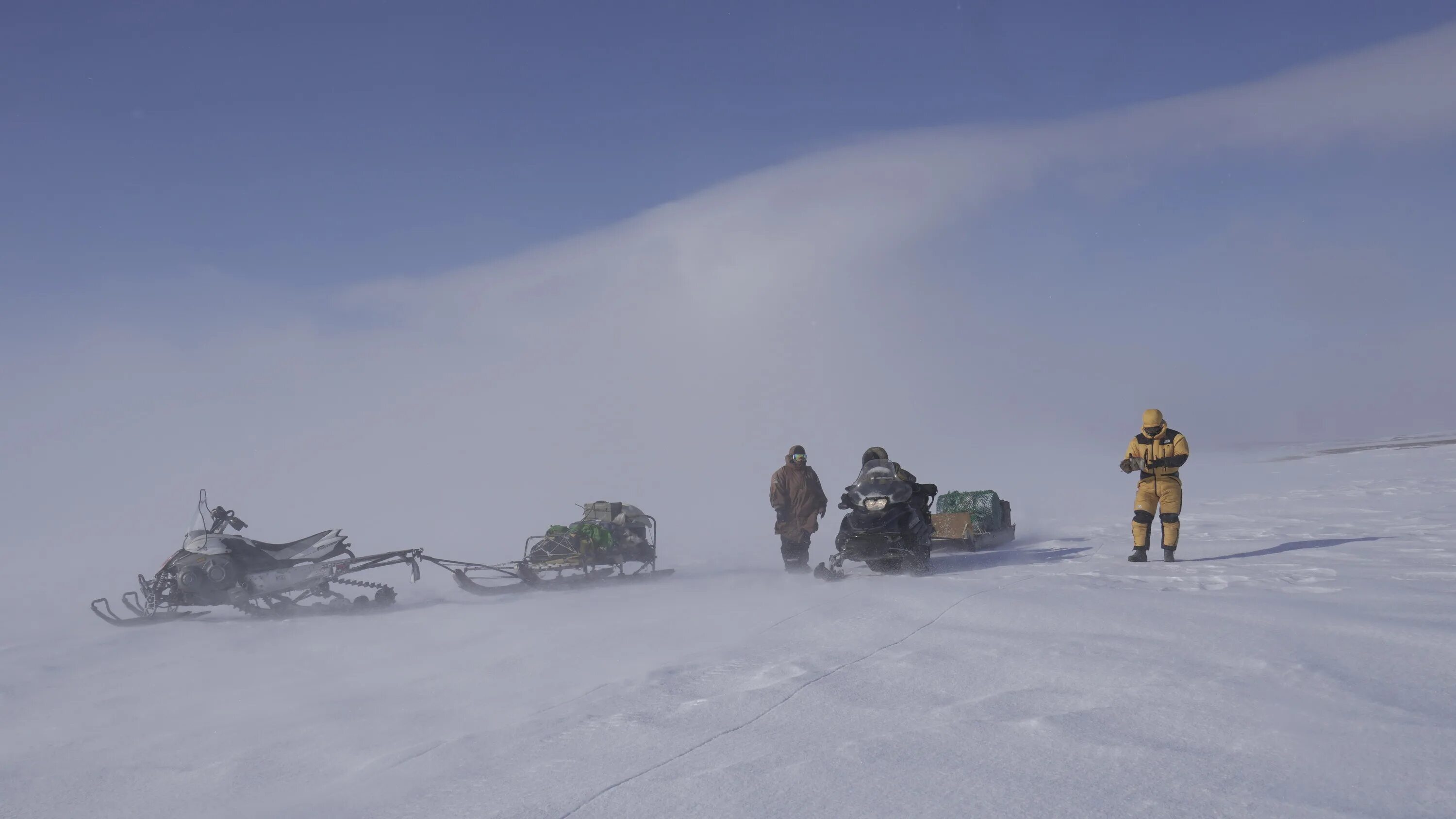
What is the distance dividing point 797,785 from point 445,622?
20.6 ft

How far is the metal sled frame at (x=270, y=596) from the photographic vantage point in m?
10.4

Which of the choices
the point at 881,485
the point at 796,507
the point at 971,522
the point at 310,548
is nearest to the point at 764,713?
the point at 881,485

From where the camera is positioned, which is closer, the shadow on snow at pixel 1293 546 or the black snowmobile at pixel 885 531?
the shadow on snow at pixel 1293 546

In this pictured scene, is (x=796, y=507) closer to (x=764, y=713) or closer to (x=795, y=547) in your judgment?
(x=795, y=547)

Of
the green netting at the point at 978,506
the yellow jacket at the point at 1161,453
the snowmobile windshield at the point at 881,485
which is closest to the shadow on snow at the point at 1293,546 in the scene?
the yellow jacket at the point at 1161,453

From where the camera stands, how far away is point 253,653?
27.4ft

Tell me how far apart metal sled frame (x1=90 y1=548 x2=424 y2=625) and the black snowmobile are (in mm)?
4893

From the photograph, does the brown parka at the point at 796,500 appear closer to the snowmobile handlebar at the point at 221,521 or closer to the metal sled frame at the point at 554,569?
the metal sled frame at the point at 554,569

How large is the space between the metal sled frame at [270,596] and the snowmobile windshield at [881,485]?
513 cm

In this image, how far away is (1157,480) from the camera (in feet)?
33.2

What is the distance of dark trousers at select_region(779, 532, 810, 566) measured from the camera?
456 inches

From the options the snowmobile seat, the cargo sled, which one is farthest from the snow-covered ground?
the cargo sled

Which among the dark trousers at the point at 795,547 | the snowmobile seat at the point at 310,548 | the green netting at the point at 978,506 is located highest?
the green netting at the point at 978,506

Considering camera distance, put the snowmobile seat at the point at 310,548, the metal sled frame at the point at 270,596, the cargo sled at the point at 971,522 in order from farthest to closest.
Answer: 1. the cargo sled at the point at 971,522
2. the snowmobile seat at the point at 310,548
3. the metal sled frame at the point at 270,596
